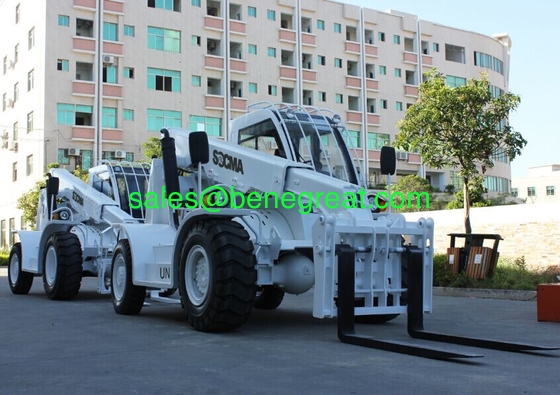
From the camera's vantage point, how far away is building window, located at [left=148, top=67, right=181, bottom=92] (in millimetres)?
53719

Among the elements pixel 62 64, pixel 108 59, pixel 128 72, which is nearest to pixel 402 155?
pixel 128 72

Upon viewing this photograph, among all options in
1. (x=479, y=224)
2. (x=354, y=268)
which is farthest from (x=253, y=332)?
(x=479, y=224)

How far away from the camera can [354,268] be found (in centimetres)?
880

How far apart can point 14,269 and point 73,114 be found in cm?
3422

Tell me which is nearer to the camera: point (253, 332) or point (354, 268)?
point (354, 268)

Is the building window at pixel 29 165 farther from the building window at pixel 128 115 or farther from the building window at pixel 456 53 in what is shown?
the building window at pixel 456 53

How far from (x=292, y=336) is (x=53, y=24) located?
149ft

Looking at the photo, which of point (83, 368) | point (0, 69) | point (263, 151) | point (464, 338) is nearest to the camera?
A: point (83, 368)

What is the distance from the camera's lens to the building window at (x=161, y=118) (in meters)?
53.1

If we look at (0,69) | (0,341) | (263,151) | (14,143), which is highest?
(0,69)

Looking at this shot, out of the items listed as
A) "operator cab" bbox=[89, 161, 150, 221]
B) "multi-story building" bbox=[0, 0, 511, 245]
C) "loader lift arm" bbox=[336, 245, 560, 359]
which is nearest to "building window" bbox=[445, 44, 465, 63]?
"multi-story building" bbox=[0, 0, 511, 245]

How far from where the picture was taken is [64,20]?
5056 centimetres

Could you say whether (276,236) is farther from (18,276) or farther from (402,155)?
(402,155)

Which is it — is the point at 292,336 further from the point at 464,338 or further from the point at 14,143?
the point at 14,143
